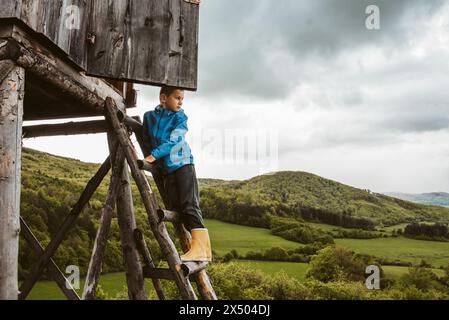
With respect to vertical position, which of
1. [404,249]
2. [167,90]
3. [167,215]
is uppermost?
[167,90]

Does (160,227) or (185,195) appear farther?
(185,195)

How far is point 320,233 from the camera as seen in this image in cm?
6756

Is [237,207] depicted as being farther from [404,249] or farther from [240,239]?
[404,249]

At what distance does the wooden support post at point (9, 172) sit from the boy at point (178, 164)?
1403 mm

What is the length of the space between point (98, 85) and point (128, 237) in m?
1.85

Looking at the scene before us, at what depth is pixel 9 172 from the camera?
3307 mm

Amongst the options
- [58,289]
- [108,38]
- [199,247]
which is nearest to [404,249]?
[58,289]

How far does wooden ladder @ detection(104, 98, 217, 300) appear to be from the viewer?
4207mm

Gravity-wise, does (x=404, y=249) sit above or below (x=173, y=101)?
below

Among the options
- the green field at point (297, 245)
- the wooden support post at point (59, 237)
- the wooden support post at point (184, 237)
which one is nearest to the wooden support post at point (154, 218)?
the wooden support post at point (184, 237)

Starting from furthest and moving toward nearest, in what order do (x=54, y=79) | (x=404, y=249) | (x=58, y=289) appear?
(x=404, y=249) < (x=58, y=289) < (x=54, y=79)
